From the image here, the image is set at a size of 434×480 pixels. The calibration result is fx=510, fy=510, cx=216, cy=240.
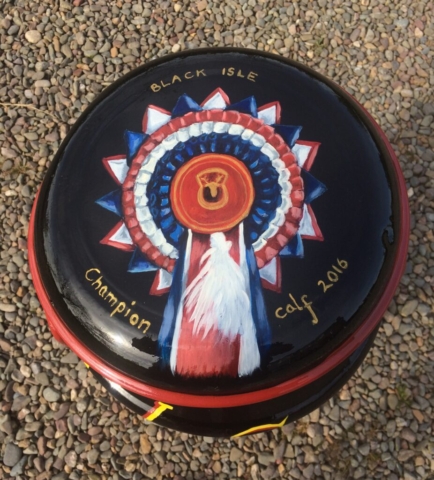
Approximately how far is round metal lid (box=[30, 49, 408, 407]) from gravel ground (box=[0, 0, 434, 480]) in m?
0.97

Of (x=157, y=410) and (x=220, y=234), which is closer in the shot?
(x=220, y=234)

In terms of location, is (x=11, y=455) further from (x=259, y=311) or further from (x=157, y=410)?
(x=259, y=311)

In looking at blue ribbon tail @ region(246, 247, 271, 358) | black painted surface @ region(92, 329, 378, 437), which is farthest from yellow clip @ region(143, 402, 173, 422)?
blue ribbon tail @ region(246, 247, 271, 358)

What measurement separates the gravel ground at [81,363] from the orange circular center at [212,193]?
1.37m

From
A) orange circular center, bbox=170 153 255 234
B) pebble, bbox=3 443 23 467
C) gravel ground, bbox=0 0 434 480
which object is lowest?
pebble, bbox=3 443 23 467

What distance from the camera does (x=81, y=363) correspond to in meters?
2.98

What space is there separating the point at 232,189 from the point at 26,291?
176 centimetres

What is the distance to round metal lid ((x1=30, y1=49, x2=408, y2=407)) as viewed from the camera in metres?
1.88

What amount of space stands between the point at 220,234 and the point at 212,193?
7.0 inches

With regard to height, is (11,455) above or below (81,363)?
below

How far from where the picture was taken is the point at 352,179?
6.82 feet

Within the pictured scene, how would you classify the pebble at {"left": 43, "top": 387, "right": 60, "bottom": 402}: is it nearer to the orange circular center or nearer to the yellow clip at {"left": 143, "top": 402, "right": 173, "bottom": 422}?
the yellow clip at {"left": 143, "top": 402, "right": 173, "bottom": 422}

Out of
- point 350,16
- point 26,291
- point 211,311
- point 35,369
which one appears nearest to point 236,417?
point 211,311

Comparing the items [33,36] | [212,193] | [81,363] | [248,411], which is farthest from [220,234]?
[33,36]
